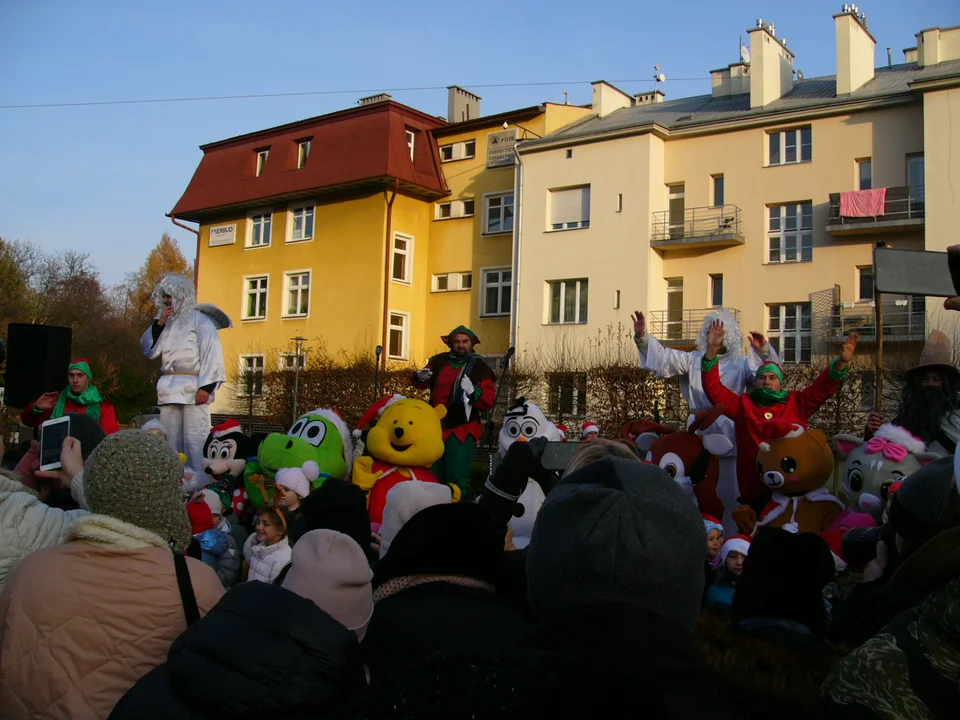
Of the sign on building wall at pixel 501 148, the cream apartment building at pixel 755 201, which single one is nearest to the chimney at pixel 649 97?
the cream apartment building at pixel 755 201

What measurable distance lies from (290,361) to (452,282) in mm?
6889

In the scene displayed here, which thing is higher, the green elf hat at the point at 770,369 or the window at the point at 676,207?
the window at the point at 676,207

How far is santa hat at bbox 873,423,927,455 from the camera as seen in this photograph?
20.3ft

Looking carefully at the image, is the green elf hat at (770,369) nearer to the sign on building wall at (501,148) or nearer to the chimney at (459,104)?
the sign on building wall at (501,148)

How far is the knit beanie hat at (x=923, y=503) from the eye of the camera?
2.80 metres

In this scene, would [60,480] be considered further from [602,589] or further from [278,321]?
[278,321]

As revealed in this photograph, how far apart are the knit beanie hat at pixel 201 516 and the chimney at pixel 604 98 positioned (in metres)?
31.0

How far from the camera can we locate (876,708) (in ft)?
6.35

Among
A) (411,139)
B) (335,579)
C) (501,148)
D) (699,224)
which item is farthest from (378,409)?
(411,139)

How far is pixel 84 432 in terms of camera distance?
5.96 metres

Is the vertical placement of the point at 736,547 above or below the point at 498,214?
below

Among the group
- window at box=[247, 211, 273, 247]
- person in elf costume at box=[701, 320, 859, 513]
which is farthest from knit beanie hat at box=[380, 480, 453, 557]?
window at box=[247, 211, 273, 247]

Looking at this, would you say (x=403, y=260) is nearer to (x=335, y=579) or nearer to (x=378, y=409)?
(x=378, y=409)

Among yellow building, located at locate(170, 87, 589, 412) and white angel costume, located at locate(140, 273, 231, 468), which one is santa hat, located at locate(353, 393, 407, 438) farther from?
yellow building, located at locate(170, 87, 589, 412)
